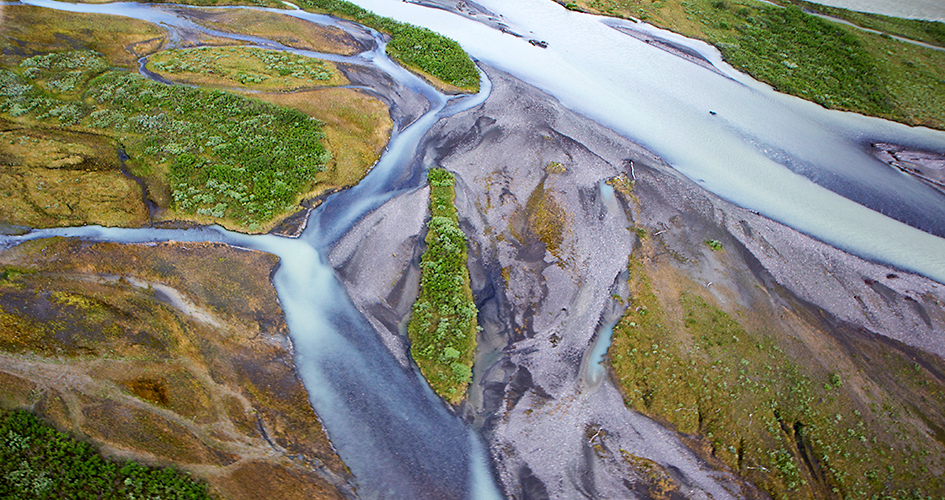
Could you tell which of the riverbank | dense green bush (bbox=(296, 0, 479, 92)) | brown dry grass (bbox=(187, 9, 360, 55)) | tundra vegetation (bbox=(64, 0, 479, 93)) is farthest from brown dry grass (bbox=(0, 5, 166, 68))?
the riverbank

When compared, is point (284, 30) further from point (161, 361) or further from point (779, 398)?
point (779, 398)

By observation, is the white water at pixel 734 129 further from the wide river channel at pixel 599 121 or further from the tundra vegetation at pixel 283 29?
the tundra vegetation at pixel 283 29

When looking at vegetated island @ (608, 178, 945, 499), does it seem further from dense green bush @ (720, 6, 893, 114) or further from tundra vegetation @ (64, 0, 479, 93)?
dense green bush @ (720, 6, 893, 114)

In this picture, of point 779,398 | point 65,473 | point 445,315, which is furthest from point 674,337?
point 65,473

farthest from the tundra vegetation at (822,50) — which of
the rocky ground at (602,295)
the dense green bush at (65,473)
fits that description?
the dense green bush at (65,473)

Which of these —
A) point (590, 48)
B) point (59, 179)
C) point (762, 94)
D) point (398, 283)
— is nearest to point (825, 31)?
point (762, 94)

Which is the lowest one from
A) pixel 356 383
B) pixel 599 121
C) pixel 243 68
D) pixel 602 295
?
pixel 356 383

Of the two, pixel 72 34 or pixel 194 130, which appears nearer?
pixel 194 130
